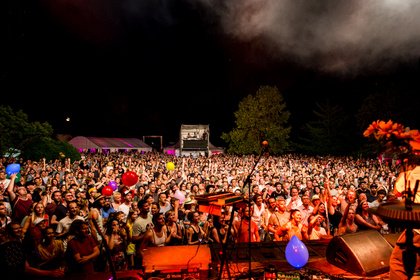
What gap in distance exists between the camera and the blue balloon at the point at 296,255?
353 centimetres

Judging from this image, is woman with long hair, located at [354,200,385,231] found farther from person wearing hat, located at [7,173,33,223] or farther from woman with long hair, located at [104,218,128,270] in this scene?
person wearing hat, located at [7,173,33,223]

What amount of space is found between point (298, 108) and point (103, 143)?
31336 millimetres

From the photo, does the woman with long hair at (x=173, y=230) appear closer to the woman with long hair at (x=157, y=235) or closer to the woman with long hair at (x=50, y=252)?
the woman with long hair at (x=157, y=235)

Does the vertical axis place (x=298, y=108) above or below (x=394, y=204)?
above

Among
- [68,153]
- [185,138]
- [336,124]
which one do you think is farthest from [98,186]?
[336,124]

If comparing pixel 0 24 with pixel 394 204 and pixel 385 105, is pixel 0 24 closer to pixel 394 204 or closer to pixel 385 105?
pixel 394 204

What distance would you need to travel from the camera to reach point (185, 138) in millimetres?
33438

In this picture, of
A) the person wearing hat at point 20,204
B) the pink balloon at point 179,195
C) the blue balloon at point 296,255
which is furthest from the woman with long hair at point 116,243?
the pink balloon at point 179,195

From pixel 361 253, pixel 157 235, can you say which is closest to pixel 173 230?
pixel 157 235

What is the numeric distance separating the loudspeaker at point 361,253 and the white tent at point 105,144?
4073cm

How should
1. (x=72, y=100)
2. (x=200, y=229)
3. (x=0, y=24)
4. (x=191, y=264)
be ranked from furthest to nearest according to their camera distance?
1. (x=72, y=100)
2. (x=0, y=24)
3. (x=200, y=229)
4. (x=191, y=264)

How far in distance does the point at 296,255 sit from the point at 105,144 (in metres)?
45.3

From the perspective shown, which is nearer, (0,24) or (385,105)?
(0,24)

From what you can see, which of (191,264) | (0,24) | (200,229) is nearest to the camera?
(191,264)
